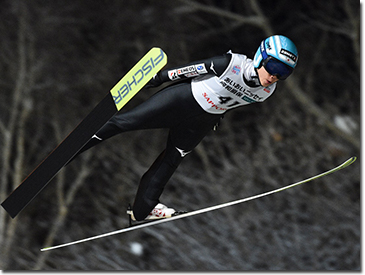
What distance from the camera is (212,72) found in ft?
10.3

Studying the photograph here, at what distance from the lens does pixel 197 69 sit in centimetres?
310

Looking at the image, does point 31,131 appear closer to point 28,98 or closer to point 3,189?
point 28,98

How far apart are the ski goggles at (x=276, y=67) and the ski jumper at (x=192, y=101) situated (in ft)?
0.35

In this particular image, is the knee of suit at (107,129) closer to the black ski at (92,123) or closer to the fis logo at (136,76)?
the black ski at (92,123)

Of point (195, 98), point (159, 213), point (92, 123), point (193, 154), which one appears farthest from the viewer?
point (193, 154)

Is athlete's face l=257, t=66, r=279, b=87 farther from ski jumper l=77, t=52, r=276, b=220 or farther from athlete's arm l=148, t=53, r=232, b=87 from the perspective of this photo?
athlete's arm l=148, t=53, r=232, b=87

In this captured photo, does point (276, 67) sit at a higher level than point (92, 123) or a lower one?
higher

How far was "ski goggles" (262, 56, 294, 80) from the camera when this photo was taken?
2.97 meters

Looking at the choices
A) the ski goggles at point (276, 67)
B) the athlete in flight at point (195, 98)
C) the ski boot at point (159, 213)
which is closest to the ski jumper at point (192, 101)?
the athlete in flight at point (195, 98)

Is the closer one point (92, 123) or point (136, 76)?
point (136, 76)

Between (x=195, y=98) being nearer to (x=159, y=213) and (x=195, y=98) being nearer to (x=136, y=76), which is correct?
(x=136, y=76)

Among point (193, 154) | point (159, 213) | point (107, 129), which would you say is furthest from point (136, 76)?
point (193, 154)

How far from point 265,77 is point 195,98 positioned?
1.30 feet

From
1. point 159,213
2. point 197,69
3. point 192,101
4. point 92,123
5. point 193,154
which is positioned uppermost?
point 193,154
